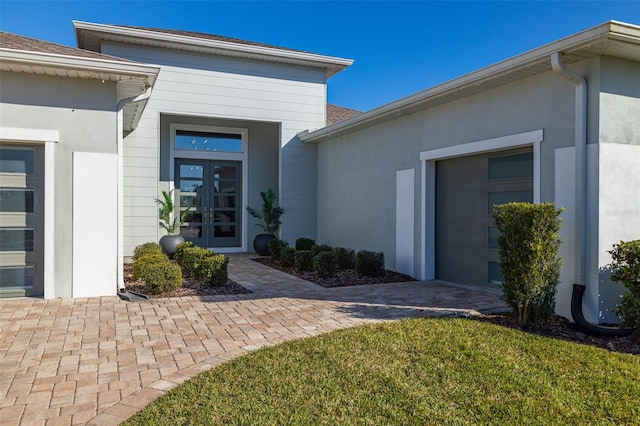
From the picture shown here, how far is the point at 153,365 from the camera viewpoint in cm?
381

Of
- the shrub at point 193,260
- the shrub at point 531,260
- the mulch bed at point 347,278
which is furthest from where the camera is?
the mulch bed at point 347,278

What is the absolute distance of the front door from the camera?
13180 mm

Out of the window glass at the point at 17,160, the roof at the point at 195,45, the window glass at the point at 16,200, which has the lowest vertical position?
the window glass at the point at 16,200

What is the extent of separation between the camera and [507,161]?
6.81 m

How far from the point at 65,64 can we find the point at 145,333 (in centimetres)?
393

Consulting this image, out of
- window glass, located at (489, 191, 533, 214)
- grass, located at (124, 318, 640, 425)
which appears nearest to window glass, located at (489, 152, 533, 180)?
window glass, located at (489, 191, 533, 214)

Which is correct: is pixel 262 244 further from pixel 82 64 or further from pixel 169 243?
pixel 82 64

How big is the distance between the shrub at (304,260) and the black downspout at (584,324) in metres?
4.99

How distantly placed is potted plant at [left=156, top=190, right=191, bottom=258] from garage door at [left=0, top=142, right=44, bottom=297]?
461 cm

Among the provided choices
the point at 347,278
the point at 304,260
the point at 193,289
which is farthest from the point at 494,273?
the point at 193,289

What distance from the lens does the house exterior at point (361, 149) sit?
5.28 m

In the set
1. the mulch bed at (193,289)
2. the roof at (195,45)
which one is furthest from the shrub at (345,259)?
the roof at (195,45)

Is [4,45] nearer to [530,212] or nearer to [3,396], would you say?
[3,396]

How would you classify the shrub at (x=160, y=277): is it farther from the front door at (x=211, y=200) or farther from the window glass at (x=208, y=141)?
the window glass at (x=208, y=141)
